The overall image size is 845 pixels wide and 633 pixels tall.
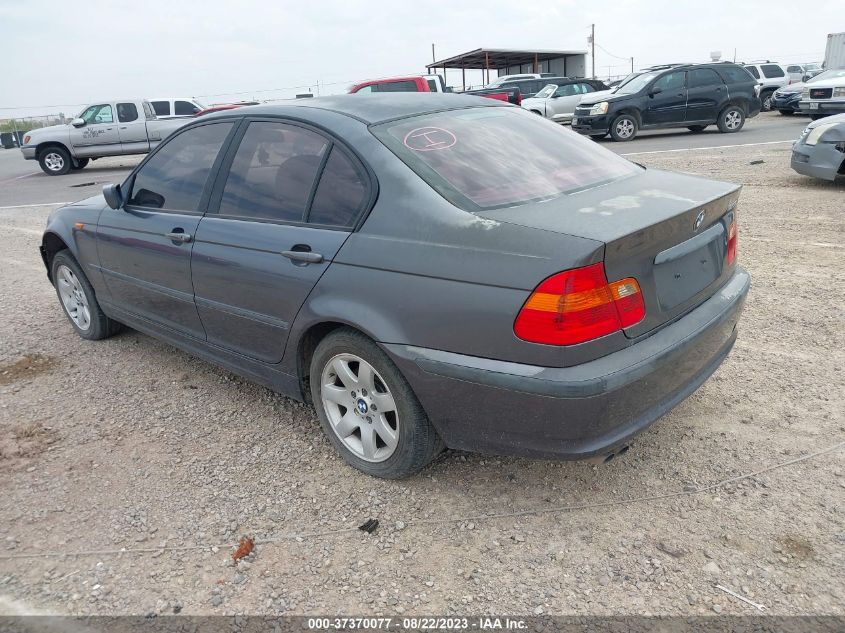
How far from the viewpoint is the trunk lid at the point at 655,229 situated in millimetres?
2295

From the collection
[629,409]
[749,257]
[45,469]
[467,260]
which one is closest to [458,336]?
[467,260]

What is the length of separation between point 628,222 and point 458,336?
0.74 m

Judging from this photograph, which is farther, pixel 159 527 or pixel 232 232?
pixel 232 232

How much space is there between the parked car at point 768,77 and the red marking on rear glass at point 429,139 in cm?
2496

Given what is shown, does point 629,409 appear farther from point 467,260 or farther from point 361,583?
point 361,583

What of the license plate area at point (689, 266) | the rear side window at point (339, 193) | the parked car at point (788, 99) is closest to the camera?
the license plate area at point (689, 266)

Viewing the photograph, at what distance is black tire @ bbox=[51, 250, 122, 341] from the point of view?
15.0ft

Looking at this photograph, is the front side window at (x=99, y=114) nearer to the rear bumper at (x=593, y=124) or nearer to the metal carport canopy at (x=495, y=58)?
the rear bumper at (x=593, y=124)

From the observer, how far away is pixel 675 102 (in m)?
16.2

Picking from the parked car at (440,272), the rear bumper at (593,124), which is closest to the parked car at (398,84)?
the rear bumper at (593,124)

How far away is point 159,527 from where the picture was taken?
8.80ft

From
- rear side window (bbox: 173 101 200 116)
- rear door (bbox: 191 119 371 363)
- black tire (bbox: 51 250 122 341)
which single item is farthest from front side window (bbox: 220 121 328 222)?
rear side window (bbox: 173 101 200 116)

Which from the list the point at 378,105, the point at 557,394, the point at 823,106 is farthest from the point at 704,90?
the point at 557,394

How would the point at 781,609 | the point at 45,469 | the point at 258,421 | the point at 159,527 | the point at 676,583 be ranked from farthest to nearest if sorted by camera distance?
the point at 258,421
the point at 45,469
the point at 159,527
the point at 676,583
the point at 781,609
